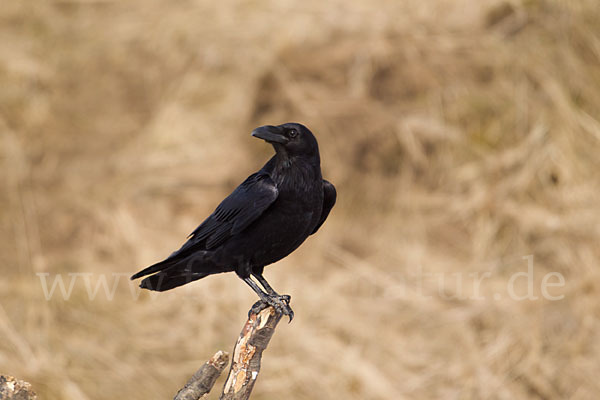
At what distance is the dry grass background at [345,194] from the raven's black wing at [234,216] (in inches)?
269

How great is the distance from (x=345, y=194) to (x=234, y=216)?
9.77 meters

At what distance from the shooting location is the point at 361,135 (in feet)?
44.0

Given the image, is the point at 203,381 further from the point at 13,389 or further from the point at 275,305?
the point at 13,389

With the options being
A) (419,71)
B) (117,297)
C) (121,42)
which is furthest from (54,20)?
(419,71)

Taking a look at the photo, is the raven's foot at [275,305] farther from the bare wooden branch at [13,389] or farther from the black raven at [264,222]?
the bare wooden branch at [13,389]

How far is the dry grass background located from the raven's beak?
7.28 meters

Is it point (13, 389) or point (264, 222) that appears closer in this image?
point (13, 389)

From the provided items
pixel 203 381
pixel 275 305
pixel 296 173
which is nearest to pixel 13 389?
pixel 203 381

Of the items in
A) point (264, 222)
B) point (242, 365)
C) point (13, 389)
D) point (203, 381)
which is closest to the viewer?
point (13, 389)

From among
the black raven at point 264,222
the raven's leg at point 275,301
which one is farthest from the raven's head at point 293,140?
the raven's leg at point 275,301

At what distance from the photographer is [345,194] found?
1367 cm

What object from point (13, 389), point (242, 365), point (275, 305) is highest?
point (275, 305)

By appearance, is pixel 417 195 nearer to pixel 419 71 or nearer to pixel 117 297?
pixel 419 71

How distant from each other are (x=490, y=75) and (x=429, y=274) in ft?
12.0
